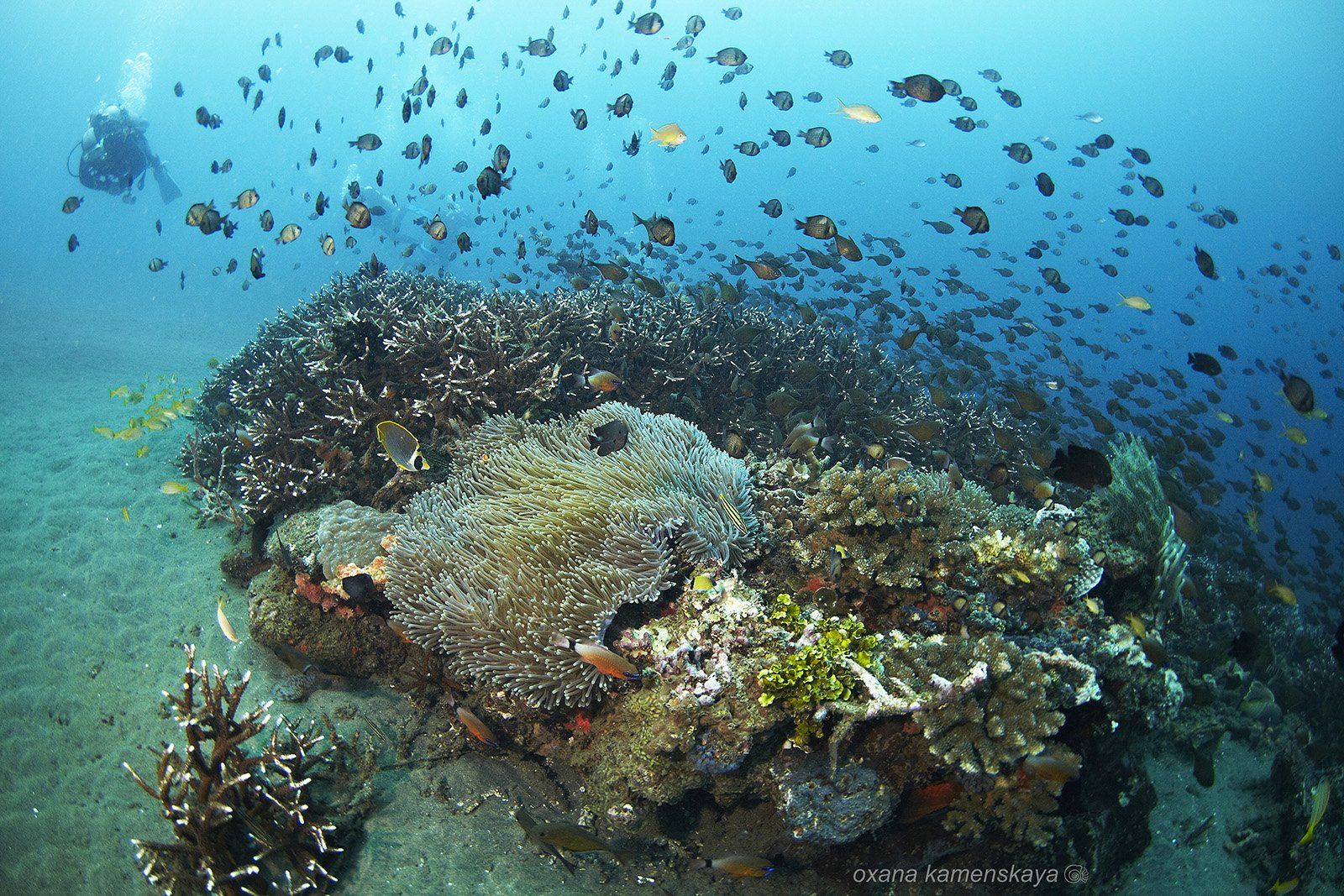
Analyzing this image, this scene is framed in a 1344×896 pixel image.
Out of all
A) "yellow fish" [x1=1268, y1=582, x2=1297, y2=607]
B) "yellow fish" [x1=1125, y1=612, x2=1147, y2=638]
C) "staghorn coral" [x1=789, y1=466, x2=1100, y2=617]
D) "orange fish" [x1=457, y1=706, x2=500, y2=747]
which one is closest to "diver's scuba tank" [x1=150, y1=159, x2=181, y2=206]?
"orange fish" [x1=457, y1=706, x2=500, y2=747]

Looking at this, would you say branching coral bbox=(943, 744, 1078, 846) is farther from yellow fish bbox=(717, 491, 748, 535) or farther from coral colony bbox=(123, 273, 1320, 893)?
yellow fish bbox=(717, 491, 748, 535)

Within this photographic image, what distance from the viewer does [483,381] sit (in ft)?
20.5

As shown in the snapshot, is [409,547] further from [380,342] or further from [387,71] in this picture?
[387,71]

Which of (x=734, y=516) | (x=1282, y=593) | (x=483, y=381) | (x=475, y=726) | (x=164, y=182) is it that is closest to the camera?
(x=475, y=726)

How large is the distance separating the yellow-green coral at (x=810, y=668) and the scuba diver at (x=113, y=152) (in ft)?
113

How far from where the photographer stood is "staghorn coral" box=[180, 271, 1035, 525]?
6148mm

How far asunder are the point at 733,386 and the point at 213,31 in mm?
210211

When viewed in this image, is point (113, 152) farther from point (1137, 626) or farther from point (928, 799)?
point (1137, 626)

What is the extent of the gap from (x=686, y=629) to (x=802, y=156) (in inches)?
6442

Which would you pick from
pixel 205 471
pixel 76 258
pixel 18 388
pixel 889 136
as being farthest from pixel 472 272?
pixel 889 136

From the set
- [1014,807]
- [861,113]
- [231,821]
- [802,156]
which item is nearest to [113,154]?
[861,113]

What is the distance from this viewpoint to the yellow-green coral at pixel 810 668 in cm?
Result: 335

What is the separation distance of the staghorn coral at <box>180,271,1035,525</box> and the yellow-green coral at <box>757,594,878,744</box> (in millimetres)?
3326

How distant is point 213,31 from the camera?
148 m
